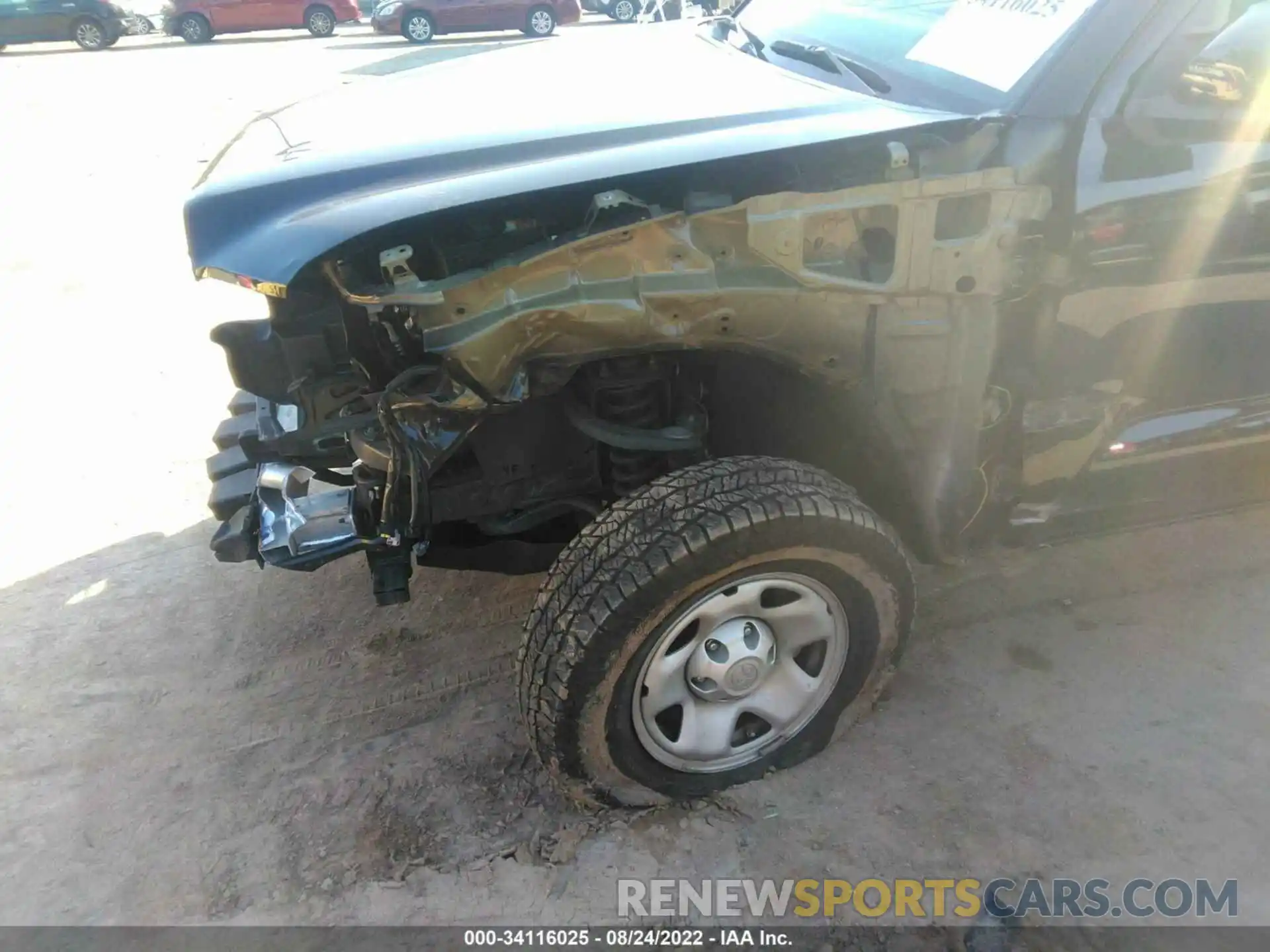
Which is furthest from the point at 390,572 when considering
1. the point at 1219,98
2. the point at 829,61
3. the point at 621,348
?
the point at 1219,98

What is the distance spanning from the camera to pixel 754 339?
2.01 meters

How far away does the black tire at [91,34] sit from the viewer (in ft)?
53.5

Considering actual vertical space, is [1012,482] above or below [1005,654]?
above

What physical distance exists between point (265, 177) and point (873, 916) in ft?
7.13

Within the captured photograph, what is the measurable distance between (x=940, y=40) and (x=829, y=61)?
0.31 m

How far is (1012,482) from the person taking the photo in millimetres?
2281

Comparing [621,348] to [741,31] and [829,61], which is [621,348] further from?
[741,31]

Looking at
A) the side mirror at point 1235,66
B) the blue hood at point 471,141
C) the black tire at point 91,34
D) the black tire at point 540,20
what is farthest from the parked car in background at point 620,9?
the side mirror at point 1235,66

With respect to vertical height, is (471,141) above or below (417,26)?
above

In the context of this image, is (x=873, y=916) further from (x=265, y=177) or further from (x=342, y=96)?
(x=342, y=96)

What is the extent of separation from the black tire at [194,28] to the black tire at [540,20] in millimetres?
6146

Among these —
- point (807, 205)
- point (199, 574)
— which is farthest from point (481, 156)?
point (199, 574)

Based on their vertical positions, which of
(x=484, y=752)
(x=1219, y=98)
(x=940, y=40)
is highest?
(x=940, y=40)

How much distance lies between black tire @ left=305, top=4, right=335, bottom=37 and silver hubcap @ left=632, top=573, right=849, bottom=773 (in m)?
19.5
